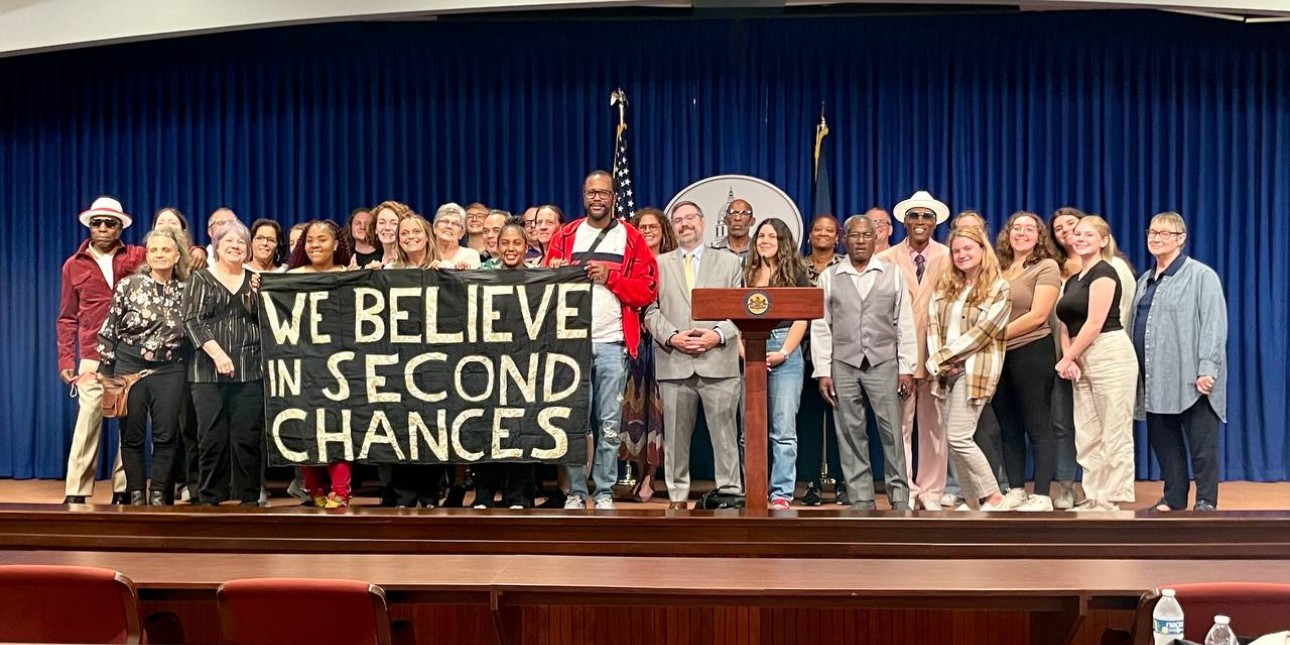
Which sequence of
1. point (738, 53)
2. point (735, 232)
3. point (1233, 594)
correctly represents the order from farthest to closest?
point (738, 53), point (735, 232), point (1233, 594)

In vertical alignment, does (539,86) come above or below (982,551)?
above

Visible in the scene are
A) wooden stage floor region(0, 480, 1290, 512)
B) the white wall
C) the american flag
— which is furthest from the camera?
the american flag

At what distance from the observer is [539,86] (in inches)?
317

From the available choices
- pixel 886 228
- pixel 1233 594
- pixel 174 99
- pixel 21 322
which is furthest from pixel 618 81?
pixel 1233 594

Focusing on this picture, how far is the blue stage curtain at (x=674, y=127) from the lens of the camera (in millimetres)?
7547

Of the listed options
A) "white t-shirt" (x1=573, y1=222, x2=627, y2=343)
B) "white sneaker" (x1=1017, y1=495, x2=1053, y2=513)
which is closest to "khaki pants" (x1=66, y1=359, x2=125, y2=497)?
"white t-shirt" (x1=573, y1=222, x2=627, y2=343)

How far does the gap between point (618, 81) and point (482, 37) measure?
101 centimetres

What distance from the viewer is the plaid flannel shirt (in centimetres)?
509

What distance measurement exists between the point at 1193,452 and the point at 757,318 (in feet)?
9.43

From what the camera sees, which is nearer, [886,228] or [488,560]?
[488,560]

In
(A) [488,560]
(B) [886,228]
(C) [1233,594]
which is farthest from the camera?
(B) [886,228]

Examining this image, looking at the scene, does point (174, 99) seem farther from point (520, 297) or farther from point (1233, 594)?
point (1233, 594)

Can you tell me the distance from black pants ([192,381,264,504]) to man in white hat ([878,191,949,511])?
3013 millimetres

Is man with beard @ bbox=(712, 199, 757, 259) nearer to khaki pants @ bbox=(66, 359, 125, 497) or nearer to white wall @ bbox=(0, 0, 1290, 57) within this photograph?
white wall @ bbox=(0, 0, 1290, 57)
